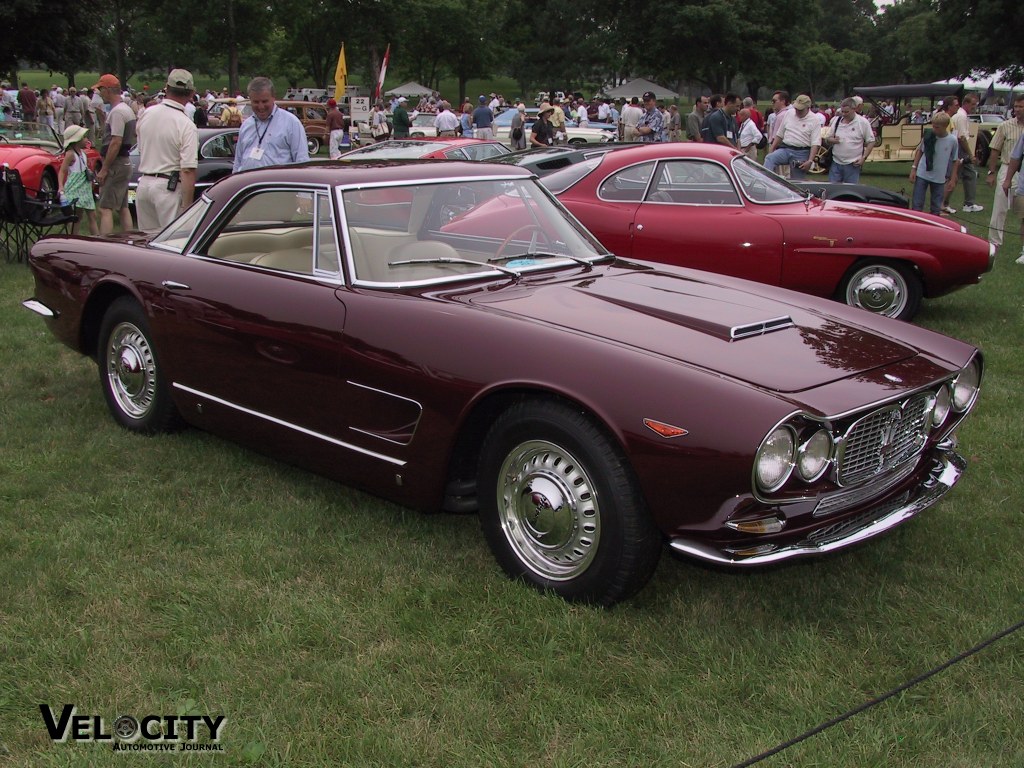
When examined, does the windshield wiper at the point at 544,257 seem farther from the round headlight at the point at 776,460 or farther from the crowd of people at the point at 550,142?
the crowd of people at the point at 550,142

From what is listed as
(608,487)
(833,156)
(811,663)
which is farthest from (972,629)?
(833,156)

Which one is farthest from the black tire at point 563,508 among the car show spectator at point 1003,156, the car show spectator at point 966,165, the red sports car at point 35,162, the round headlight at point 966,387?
the car show spectator at point 966,165

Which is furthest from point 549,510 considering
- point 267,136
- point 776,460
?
point 267,136

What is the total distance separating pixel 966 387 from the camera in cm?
375

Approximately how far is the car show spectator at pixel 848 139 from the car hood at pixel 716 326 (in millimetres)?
9037

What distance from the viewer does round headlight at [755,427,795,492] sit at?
291 centimetres

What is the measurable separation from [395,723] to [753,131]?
13.7 metres

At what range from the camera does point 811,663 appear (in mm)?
3062

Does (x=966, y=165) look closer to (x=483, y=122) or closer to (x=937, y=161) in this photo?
(x=937, y=161)

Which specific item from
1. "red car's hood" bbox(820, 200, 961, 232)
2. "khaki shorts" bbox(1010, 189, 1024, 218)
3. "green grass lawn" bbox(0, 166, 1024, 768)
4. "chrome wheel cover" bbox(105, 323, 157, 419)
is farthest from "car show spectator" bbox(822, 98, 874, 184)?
"chrome wheel cover" bbox(105, 323, 157, 419)

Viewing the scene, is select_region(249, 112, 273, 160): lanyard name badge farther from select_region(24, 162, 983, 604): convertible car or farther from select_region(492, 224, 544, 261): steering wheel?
select_region(492, 224, 544, 261): steering wheel

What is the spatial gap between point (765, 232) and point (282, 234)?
422 centimetres

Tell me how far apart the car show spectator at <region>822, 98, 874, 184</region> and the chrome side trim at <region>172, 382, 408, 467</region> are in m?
10.1

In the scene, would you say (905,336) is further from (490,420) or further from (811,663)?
(490,420)
